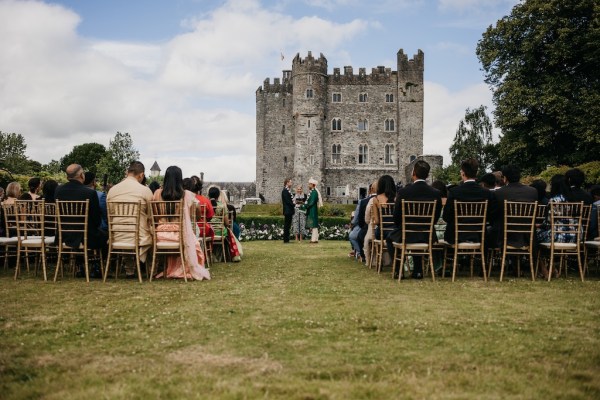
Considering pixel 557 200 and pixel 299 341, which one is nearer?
pixel 299 341

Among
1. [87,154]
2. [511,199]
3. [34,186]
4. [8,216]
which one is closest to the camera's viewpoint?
[511,199]

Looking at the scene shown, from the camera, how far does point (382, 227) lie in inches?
400

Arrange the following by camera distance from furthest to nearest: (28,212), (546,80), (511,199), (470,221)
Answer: (546,80)
(28,212)
(511,199)
(470,221)

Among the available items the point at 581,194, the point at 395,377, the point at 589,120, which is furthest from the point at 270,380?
the point at 589,120

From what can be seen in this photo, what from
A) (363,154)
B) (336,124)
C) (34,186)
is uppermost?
(336,124)

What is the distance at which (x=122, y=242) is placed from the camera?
8914 millimetres

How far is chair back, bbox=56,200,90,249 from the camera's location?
28.4 feet

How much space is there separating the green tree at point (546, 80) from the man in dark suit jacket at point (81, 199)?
24518 millimetres

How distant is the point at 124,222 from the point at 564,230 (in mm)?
7496

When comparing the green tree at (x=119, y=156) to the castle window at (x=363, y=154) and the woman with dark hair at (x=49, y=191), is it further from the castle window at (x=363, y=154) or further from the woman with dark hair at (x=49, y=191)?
the woman with dark hair at (x=49, y=191)

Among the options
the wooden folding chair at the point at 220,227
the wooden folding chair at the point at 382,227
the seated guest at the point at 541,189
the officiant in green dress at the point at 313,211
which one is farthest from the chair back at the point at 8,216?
the officiant in green dress at the point at 313,211

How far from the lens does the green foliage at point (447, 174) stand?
51444mm

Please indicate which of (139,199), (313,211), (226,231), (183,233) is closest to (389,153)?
(313,211)

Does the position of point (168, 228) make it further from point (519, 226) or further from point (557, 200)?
point (557, 200)
